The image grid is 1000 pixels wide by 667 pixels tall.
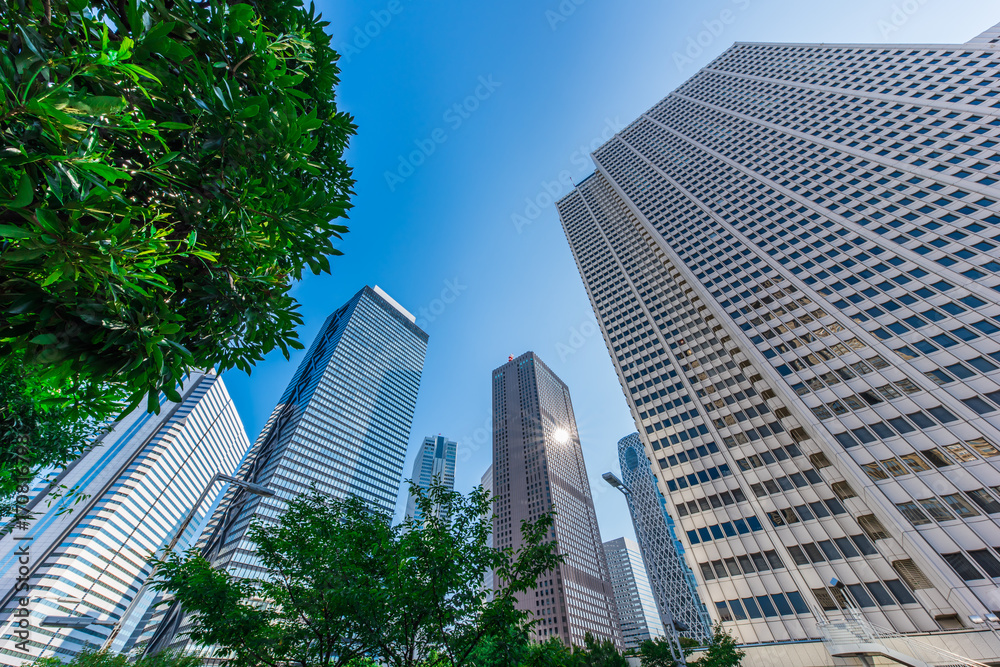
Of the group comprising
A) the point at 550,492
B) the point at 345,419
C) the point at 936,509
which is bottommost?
the point at 936,509

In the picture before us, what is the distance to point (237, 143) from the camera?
388 cm

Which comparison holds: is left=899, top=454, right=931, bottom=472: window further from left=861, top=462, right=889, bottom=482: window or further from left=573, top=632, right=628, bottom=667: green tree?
left=573, top=632, right=628, bottom=667: green tree

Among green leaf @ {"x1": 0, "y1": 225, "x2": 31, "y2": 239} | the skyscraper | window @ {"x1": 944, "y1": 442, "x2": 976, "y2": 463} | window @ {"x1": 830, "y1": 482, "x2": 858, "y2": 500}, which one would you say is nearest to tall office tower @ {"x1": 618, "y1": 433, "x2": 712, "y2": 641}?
the skyscraper

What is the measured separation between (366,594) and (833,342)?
4817 centimetres

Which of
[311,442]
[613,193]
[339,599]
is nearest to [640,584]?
[311,442]

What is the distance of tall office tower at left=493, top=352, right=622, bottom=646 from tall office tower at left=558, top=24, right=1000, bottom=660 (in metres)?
74.3

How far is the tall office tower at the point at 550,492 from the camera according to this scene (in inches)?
4400

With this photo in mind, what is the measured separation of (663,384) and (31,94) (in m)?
58.9

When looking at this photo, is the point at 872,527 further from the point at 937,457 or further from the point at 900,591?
the point at 937,457

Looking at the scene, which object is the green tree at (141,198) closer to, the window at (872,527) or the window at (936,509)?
the window at (936,509)

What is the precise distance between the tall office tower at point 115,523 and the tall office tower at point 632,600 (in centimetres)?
18286

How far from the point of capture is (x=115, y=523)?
105m

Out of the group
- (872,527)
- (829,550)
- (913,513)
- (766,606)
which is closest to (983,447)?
(913,513)

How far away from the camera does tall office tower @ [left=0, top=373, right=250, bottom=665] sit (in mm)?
Answer: 83625
